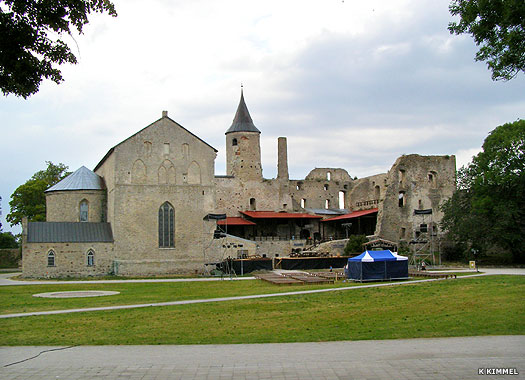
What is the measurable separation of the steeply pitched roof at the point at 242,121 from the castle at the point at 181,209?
129 millimetres

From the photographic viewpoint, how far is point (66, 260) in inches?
1612

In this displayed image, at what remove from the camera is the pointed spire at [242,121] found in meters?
60.0

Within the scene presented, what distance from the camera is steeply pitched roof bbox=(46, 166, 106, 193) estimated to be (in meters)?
47.0

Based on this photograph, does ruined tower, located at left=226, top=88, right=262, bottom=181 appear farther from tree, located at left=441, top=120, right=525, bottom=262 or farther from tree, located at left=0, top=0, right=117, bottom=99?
tree, located at left=0, top=0, right=117, bottom=99

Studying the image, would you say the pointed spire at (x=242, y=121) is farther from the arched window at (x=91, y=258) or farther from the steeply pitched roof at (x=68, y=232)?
the arched window at (x=91, y=258)

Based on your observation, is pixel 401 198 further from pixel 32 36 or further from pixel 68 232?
pixel 32 36

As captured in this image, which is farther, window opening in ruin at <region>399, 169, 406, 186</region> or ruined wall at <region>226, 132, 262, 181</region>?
ruined wall at <region>226, 132, 262, 181</region>

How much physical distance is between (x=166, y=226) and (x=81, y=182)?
918 cm

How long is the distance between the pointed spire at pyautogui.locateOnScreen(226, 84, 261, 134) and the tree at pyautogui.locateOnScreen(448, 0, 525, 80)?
46.8 metres

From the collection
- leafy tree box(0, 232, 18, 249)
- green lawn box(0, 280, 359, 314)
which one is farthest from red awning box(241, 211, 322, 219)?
leafy tree box(0, 232, 18, 249)

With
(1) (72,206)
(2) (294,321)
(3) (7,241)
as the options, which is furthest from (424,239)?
(3) (7,241)

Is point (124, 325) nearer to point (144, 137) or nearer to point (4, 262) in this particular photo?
point (144, 137)

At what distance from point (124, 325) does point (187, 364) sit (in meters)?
6.15

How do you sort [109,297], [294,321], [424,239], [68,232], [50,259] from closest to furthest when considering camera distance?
[294,321] < [109,297] < [50,259] < [68,232] < [424,239]
